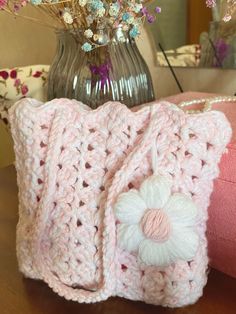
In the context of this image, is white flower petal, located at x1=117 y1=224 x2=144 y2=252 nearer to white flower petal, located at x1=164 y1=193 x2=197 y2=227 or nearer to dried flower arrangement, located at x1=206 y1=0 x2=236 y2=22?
white flower petal, located at x1=164 y1=193 x2=197 y2=227

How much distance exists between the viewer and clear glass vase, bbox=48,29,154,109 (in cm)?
73

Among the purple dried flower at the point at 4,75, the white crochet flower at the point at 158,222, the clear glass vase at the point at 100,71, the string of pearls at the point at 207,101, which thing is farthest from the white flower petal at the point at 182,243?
the purple dried flower at the point at 4,75

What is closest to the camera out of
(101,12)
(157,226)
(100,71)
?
(157,226)

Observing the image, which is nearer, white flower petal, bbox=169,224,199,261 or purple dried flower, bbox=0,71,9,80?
white flower petal, bbox=169,224,199,261

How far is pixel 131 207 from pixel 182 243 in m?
0.06

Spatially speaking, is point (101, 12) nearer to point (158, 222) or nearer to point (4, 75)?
point (158, 222)

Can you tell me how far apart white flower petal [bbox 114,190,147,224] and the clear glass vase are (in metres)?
0.34

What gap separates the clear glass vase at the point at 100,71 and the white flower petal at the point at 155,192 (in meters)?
0.34

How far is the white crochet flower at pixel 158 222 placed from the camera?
1.36 ft

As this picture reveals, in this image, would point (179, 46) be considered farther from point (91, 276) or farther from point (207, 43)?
point (91, 276)

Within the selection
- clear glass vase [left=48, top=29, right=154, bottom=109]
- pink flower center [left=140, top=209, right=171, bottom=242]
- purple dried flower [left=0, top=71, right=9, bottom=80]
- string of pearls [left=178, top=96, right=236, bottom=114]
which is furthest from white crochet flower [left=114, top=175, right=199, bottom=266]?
purple dried flower [left=0, top=71, right=9, bottom=80]

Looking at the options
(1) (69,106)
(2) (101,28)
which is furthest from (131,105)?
(1) (69,106)

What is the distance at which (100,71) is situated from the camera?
728 mm

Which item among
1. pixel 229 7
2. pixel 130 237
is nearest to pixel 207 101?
pixel 229 7
